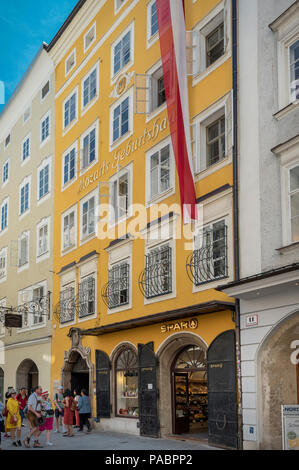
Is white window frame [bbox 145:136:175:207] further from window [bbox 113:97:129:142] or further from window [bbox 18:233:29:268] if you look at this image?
window [bbox 18:233:29:268]

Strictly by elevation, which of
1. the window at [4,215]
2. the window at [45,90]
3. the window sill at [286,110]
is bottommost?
the window sill at [286,110]

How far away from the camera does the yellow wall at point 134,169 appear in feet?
58.9

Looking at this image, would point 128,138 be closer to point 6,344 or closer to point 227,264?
point 227,264

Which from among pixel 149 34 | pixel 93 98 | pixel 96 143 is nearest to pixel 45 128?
pixel 93 98

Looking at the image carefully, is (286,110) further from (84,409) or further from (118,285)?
(84,409)

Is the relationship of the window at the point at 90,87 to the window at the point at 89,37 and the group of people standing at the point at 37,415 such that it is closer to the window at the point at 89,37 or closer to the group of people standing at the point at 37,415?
the window at the point at 89,37

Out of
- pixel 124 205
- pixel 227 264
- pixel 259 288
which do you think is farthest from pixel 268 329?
pixel 124 205

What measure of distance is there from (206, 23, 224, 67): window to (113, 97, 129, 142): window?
4890mm

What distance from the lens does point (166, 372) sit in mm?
19703

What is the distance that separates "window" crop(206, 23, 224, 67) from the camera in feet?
62.0

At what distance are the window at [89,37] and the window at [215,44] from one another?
31.3 feet

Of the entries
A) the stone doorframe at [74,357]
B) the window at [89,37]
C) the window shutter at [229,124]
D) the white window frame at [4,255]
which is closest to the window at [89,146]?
the window at [89,37]

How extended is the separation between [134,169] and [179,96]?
465 cm

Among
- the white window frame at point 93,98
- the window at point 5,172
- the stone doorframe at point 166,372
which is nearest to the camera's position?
the stone doorframe at point 166,372
